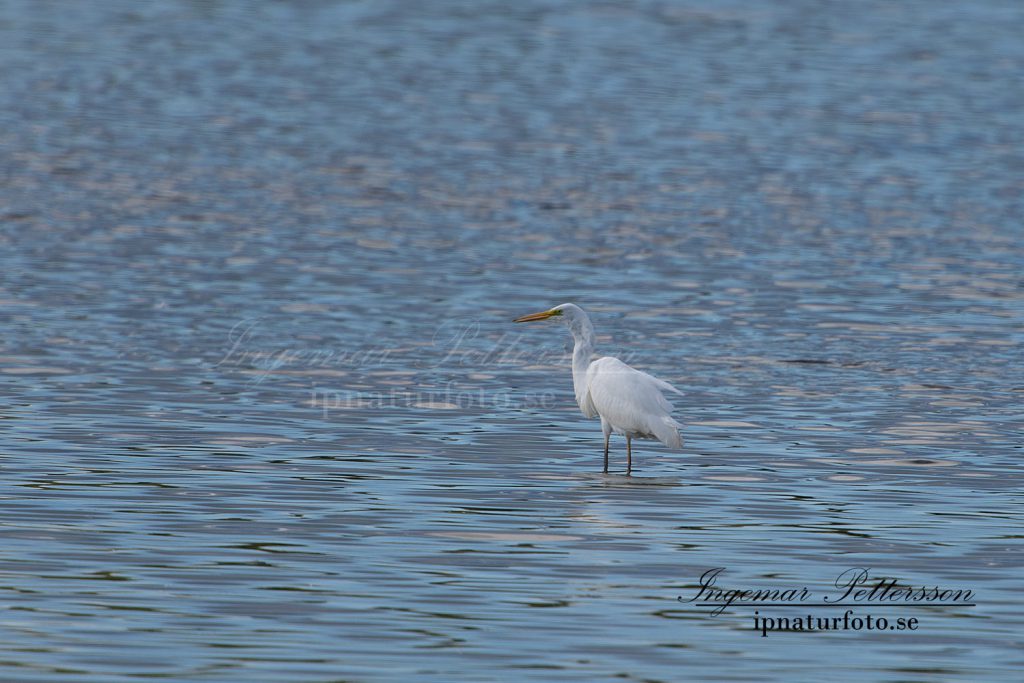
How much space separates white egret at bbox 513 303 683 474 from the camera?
18.1 m

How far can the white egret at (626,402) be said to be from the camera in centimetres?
1808

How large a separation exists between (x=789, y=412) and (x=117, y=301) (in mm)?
11371

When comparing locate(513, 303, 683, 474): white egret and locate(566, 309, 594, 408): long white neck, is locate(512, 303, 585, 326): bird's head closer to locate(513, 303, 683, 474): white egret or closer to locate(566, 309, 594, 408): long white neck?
locate(566, 309, 594, 408): long white neck

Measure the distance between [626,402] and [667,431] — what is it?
486 mm

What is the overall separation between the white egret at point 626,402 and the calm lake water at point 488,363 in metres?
0.42

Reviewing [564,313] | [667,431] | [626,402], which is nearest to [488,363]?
[564,313]

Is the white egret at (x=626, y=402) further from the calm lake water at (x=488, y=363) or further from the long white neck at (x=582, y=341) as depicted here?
the calm lake water at (x=488, y=363)

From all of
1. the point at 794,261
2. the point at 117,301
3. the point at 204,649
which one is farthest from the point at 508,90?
the point at 204,649

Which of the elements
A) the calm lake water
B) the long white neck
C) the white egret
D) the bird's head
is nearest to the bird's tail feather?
the white egret

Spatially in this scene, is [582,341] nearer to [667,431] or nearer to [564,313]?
[564,313]

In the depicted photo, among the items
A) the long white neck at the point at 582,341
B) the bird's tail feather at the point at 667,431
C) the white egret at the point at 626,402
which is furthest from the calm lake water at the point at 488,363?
the long white neck at the point at 582,341

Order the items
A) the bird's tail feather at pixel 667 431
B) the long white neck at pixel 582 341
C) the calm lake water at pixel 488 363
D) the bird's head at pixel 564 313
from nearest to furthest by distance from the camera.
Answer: the calm lake water at pixel 488 363
the bird's tail feather at pixel 667 431
the long white neck at pixel 582 341
the bird's head at pixel 564 313

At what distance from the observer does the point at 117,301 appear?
27.9 m

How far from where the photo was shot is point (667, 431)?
18.1 m
